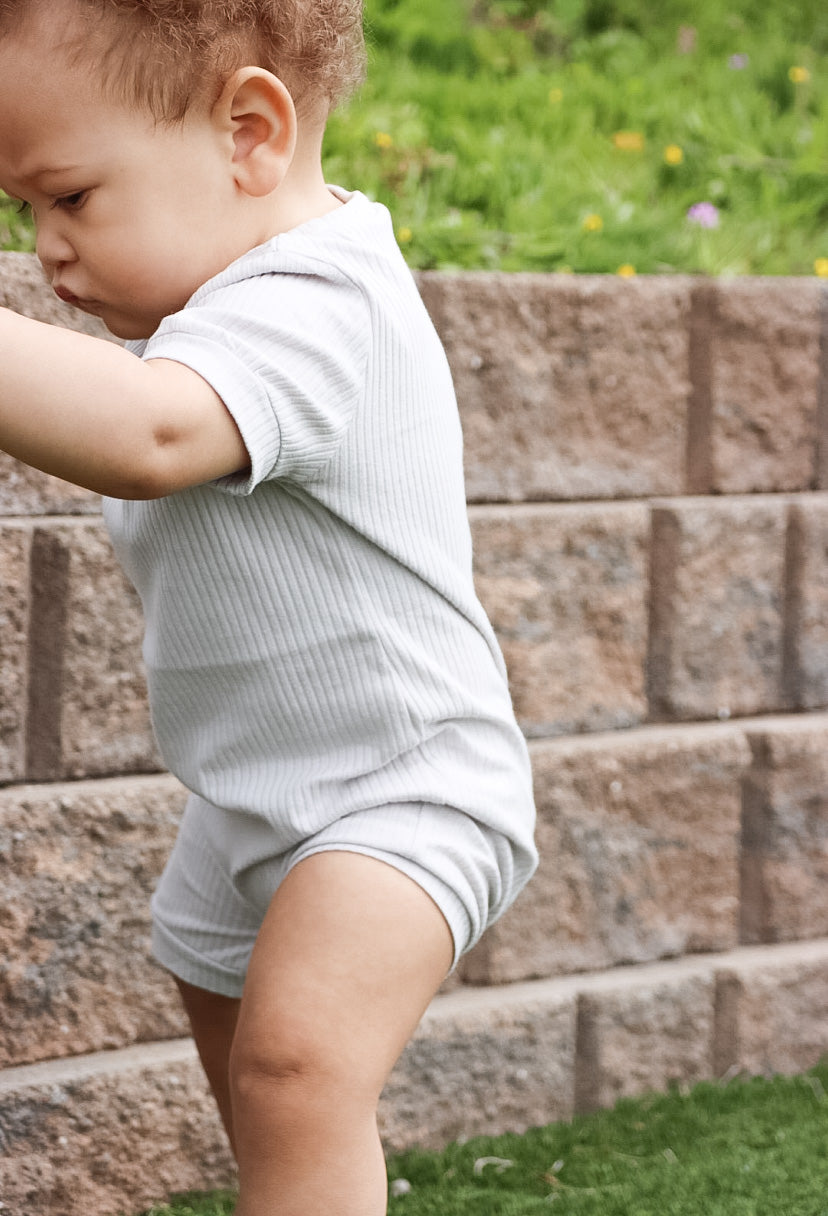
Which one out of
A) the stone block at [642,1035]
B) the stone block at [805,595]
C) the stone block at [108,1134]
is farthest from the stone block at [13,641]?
the stone block at [805,595]

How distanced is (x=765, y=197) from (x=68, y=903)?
2388mm

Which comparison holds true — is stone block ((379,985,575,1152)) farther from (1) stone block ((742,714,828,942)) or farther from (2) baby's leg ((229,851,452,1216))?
(2) baby's leg ((229,851,452,1216))

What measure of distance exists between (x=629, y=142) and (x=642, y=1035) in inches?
87.1

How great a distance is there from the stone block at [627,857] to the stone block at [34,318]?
101cm

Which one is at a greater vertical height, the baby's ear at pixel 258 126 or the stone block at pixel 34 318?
the baby's ear at pixel 258 126

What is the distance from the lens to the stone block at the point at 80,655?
235 cm

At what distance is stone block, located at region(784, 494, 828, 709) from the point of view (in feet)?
10.2

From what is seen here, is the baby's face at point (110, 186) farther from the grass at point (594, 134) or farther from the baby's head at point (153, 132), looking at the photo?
the grass at point (594, 134)

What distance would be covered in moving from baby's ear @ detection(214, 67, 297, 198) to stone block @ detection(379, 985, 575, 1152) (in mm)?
1674

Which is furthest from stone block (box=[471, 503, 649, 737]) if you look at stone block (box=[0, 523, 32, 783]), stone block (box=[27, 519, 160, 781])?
stone block (box=[0, 523, 32, 783])

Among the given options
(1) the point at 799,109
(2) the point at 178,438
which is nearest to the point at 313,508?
(2) the point at 178,438

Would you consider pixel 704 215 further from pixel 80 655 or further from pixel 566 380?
pixel 80 655

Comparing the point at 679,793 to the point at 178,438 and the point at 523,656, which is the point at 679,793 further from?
the point at 178,438

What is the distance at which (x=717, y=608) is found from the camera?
3.02 meters
